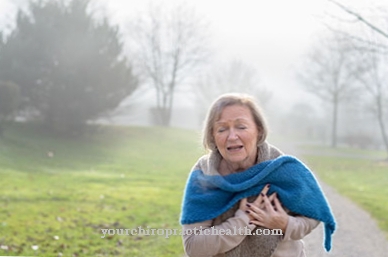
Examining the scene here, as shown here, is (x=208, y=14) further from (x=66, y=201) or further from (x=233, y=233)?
(x=233, y=233)

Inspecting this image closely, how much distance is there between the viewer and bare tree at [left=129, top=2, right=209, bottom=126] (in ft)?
12.0

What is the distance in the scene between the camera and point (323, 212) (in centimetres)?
91

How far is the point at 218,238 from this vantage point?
2.82 feet

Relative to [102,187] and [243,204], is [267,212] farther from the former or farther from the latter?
[102,187]

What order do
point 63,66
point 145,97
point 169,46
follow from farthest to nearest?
point 63,66, point 145,97, point 169,46

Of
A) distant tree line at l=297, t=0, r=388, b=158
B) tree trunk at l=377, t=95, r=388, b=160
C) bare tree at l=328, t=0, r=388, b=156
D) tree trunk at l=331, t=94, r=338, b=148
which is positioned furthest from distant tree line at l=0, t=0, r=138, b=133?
tree trunk at l=377, t=95, r=388, b=160

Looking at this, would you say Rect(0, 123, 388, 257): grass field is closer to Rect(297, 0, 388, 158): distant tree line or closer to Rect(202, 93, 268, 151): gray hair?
Rect(202, 93, 268, 151): gray hair

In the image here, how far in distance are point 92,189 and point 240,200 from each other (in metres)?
3.13

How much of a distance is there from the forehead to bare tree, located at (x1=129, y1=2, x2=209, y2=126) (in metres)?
2.62

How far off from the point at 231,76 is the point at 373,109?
11.4 ft

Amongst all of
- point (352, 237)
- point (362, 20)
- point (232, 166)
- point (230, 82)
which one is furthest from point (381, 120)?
point (232, 166)

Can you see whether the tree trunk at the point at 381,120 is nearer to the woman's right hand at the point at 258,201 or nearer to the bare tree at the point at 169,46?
the bare tree at the point at 169,46

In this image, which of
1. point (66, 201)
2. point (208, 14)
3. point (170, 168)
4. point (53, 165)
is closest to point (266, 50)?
point (208, 14)

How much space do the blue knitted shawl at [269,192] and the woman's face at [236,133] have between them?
0.14 feet
